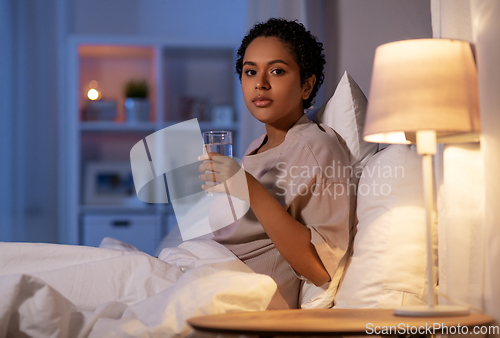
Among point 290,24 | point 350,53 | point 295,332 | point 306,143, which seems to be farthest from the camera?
point 350,53

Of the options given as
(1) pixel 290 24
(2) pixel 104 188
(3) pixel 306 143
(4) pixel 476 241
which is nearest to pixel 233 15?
(2) pixel 104 188

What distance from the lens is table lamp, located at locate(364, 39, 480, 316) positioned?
77 centimetres

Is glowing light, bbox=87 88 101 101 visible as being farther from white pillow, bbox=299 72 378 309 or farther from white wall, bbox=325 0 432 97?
white pillow, bbox=299 72 378 309

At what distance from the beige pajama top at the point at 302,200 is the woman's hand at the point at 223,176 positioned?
6.0 inches

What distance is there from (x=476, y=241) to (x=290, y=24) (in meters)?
0.86

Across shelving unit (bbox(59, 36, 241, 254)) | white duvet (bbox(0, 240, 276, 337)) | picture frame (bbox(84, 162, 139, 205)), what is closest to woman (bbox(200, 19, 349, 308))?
white duvet (bbox(0, 240, 276, 337))

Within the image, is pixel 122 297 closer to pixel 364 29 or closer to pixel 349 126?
pixel 349 126

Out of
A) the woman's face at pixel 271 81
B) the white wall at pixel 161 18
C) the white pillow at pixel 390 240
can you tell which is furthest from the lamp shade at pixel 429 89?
the white wall at pixel 161 18

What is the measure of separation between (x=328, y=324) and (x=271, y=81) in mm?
774

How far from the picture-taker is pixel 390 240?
102 centimetres

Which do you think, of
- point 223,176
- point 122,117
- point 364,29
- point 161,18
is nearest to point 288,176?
point 223,176

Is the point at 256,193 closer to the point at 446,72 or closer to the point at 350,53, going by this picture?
the point at 446,72

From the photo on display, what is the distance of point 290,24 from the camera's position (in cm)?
143

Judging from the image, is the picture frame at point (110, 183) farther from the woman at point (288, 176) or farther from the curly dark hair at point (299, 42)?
the curly dark hair at point (299, 42)
